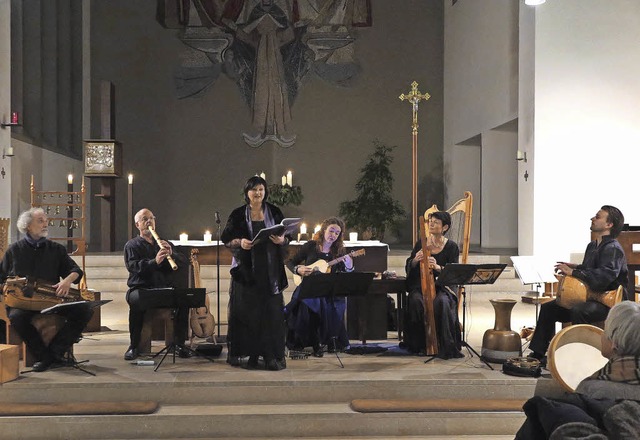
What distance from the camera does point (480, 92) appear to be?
1299cm

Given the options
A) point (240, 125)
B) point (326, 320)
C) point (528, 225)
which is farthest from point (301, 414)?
point (240, 125)

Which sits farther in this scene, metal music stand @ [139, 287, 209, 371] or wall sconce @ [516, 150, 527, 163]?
wall sconce @ [516, 150, 527, 163]

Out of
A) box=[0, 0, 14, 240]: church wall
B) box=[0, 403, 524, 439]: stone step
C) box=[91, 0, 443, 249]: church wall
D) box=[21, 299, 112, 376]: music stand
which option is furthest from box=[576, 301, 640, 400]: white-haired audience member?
box=[91, 0, 443, 249]: church wall

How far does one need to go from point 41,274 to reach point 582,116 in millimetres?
7367

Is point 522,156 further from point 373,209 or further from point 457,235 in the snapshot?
point 457,235

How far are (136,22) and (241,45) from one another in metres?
2.20

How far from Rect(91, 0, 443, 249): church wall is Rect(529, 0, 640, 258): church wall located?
16.6 ft

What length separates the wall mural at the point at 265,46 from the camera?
14656 millimetres

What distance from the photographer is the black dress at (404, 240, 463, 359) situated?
5875 mm

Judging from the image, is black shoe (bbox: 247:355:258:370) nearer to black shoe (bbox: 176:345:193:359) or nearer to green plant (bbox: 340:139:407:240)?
black shoe (bbox: 176:345:193:359)

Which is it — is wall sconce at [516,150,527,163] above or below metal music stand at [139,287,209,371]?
above

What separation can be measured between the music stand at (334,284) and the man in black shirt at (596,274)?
1.42 m

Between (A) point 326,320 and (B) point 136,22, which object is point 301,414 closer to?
(A) point 326,320

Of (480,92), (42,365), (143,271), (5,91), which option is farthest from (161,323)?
(480,92)
